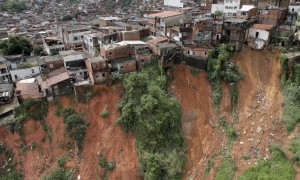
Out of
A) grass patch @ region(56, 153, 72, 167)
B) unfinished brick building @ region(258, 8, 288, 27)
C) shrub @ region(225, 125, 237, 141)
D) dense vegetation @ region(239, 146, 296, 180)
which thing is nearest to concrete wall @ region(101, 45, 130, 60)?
grass patch @ region(56, 153, 72, 167)

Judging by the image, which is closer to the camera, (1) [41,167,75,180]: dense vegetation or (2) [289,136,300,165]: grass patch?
(2) [289,136,300,165]: grass patch

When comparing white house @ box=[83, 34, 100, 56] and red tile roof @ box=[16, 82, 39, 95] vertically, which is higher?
white house @ box=[83, 34, 100, 56]

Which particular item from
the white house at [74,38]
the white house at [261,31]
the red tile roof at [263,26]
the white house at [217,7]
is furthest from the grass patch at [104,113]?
the white house at [217,7]

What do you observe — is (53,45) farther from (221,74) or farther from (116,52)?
(221,74)

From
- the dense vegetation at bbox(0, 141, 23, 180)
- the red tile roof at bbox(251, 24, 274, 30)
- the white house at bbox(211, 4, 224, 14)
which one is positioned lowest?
the dense vegetation at bbox(0, 141, 23, 180)

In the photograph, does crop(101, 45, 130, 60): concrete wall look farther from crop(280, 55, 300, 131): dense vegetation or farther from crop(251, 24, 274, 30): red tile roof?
crop(280, 55, 300, 131): dense vegetation

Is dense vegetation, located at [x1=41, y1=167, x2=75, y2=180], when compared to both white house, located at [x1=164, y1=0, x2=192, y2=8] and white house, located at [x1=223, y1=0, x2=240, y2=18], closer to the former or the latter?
white house, located at [x1=223, y1=0, x2=240, y2=18]

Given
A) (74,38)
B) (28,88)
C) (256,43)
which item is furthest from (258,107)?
(74,38)

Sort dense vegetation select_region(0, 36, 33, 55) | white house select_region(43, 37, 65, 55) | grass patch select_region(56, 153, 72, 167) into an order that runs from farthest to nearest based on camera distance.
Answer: white house select_region(43, 37, 65, 55), dense vegetation select_region(0, 36, 33, 55), grass patch select_region(56, 153, 72, 167)

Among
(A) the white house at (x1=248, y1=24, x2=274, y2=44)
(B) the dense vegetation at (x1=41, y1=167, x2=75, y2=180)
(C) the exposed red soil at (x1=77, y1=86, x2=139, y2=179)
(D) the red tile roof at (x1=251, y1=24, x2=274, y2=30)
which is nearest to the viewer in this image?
(B) the dense vegetation at (x1=41, y1=167, x2=75, y2=180)
